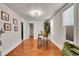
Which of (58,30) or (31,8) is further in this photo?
(58,30)

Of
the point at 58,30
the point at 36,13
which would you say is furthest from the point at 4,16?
the point at 58,30

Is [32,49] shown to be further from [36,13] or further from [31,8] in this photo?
[31,8]

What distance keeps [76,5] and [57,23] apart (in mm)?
1843

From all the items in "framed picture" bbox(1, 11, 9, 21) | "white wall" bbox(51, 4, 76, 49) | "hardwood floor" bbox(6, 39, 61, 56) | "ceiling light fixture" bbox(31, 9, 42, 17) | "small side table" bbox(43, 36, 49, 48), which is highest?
"ceiling light fixture" bbox(31, 9, 42, 17)

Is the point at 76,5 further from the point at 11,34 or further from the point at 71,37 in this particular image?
the point at 11,34

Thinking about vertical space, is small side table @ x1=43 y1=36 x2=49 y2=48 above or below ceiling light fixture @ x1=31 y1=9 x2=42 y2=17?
below

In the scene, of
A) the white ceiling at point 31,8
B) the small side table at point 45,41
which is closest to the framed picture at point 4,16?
the white ceiling at point 31,8

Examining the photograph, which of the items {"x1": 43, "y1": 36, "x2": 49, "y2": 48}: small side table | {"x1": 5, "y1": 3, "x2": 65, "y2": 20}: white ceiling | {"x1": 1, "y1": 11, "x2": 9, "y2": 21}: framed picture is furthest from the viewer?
{"x1": 43, "y1": 36, "x2": 49, "y2": 48}: small side table

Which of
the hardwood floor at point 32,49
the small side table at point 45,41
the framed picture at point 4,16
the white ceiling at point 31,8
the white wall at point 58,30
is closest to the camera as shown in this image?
the framed picture at point 4,16

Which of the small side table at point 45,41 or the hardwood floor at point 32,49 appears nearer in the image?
the hardwood floor at point 32,49

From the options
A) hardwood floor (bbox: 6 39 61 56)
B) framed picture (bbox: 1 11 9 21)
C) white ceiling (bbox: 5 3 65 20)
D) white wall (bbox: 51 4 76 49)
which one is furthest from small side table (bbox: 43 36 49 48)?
framed picture (bbox: 1 11 9 21)

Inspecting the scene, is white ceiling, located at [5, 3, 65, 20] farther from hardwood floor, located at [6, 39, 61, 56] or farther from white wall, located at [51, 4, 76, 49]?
hardwood floor, located at [6, 39, 61, 56]

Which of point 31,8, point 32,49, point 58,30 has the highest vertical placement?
point 31,8

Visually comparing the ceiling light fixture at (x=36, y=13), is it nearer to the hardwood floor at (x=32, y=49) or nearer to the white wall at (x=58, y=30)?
the white wall at (x=58, y=30)
